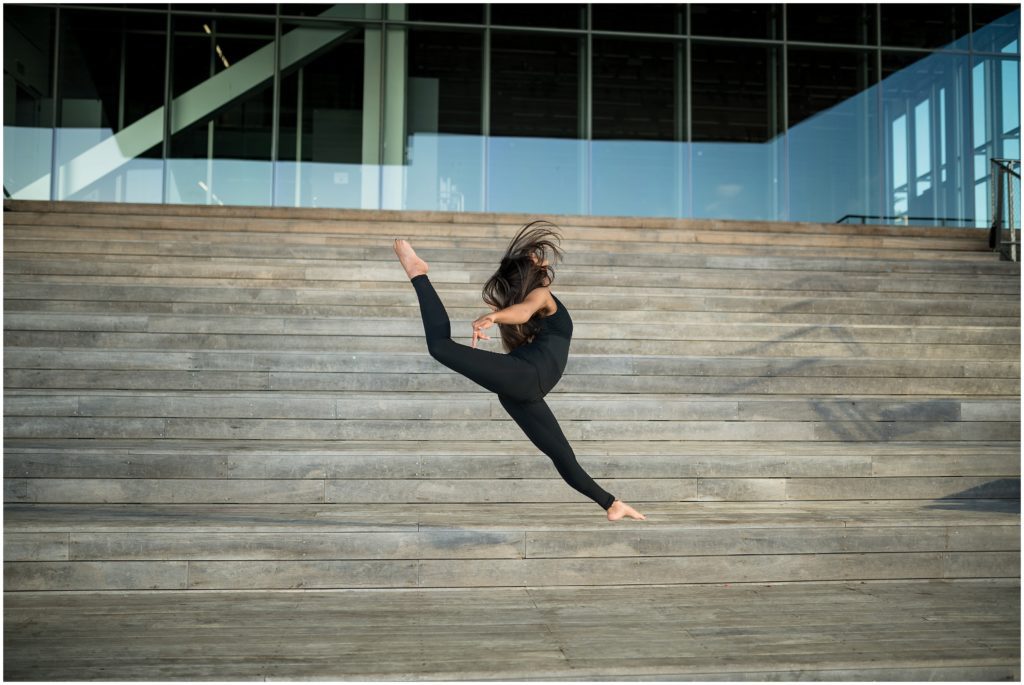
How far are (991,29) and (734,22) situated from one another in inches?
207

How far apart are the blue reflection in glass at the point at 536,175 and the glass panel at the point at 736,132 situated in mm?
2355

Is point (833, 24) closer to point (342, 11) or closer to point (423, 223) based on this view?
A: point (342, 11)

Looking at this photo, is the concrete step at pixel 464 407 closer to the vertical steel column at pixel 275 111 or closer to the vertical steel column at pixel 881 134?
the vertical steel column at pixel 275 111

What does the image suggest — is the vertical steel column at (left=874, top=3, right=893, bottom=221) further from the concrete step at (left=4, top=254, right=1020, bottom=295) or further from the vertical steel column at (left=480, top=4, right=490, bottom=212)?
the concrete step at (left=4, top=254, right=1020, bottom=295)

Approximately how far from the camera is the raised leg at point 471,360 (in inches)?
159

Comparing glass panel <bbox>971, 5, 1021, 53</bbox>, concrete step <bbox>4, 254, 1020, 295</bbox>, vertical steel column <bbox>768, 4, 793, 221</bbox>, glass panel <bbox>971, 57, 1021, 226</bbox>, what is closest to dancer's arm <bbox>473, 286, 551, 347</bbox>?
concrete step <bbox>4, 254, 1020, 295</bbox>

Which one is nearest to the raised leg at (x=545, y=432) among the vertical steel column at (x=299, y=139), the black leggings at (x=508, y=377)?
the black leggings at (x=508, y=377)

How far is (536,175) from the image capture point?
16.9 metres

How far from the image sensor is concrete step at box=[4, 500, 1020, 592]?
4570 millimetres

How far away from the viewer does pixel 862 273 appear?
9844 millimetres

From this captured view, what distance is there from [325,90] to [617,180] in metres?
5.78

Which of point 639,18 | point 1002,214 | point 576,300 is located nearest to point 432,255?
point 576,300

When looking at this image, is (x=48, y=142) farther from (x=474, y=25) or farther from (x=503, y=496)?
(x=503, y=496)

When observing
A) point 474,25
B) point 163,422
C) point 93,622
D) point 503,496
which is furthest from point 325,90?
point 93,622
